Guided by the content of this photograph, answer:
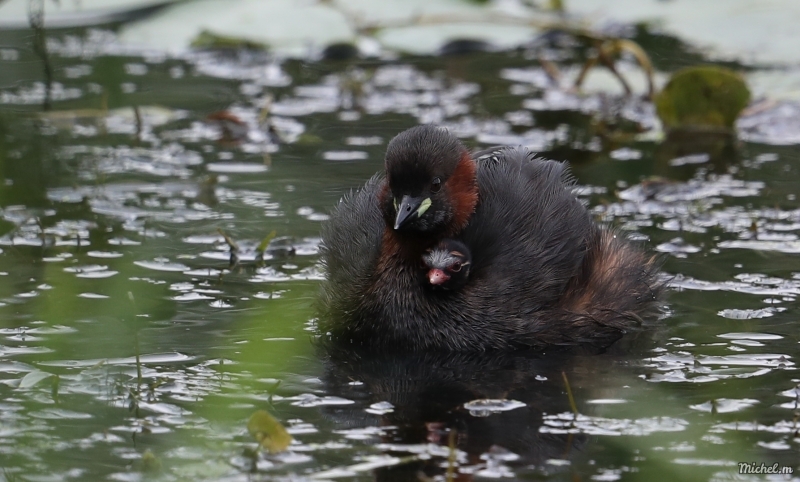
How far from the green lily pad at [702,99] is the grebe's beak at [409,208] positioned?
395 centimetres

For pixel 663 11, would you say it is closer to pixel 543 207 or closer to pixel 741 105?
pixel 741 105

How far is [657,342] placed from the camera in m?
5.30

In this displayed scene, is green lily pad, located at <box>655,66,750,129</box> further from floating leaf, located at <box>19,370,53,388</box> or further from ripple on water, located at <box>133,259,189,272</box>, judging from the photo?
floating leaf, located at <box>19,370,53,388</box>

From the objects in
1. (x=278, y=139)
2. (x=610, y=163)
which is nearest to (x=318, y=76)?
(x=278, y=139)

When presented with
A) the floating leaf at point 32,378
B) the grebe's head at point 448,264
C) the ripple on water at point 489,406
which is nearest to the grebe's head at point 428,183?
the grebe's head at point 448,264

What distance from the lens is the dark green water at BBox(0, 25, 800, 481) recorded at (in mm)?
4074

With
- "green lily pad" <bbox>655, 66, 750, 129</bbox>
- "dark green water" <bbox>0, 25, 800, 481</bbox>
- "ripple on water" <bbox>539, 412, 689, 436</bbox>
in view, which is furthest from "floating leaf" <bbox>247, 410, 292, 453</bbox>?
"green lily pad" <bbox>655, 66, 750, 129</bbox>

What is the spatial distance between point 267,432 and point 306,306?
72.6 inches

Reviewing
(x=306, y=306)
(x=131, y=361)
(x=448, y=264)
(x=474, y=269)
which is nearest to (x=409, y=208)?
(x=448, y=264)

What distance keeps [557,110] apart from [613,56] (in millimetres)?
2011

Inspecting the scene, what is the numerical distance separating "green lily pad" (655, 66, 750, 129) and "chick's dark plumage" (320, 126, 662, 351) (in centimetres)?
325

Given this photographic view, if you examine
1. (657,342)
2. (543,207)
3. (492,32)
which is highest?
(492,32)

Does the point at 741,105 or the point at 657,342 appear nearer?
the point at 657,342

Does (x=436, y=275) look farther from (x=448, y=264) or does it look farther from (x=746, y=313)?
(x=746, y=313)
